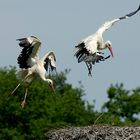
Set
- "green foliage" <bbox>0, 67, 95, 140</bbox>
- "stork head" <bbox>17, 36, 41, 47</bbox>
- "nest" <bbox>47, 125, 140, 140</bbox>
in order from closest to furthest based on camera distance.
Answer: "nest" <bbox>47, 125, 140, 140</bbox>, "stork head" <bbox>17, 36, 41, 47</bbox>, "green foliage" <bbox>0, 67, 95, 140</bbox>

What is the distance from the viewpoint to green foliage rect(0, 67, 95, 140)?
144 feet

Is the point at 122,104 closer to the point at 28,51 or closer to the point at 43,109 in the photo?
the point at 43,109

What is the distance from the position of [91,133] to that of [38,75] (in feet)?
17.0

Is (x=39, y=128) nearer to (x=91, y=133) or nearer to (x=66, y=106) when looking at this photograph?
(x=66, y=106)


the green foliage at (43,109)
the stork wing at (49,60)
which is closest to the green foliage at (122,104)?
the green foliage at (43,109)

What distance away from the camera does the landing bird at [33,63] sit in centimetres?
3170

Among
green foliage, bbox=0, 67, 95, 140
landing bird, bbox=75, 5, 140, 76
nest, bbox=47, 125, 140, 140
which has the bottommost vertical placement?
nest, bbox=47, 125, 140, 140

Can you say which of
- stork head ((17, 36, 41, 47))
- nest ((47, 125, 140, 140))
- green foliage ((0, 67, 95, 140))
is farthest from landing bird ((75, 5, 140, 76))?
green foliage ((0, 67, 95, 140))

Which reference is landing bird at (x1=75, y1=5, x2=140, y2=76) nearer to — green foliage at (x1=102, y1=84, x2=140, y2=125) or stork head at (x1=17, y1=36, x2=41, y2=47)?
stork head at (x1=17, y1=36, x2=41, y2=47)

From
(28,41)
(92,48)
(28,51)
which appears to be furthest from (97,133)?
(28,51)

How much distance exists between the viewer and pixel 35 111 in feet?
148

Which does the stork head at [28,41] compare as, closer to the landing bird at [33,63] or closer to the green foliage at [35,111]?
the landing bird at [33,63]

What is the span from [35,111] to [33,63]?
12853mm

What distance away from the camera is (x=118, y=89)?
4606cm
